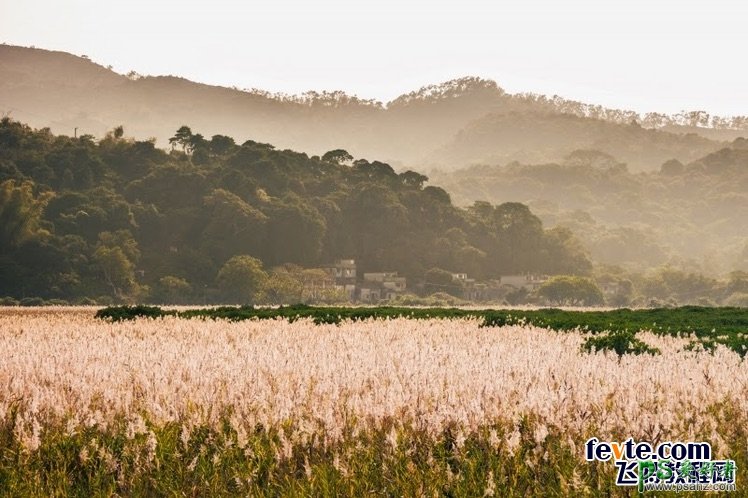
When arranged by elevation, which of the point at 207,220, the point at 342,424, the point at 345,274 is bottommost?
the point at 342,424

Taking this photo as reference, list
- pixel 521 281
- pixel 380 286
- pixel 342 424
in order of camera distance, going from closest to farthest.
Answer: pixel 342 424, pixel 380 286, pixel 521 281

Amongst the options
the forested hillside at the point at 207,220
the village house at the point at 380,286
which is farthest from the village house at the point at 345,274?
the forested hillside at the point at 207,220

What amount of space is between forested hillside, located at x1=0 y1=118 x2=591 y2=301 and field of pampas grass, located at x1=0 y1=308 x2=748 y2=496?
10007 cm

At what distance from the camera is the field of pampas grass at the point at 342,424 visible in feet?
28.0

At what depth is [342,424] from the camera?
951cm

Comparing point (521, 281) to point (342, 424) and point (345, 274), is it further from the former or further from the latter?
point (342, 424)

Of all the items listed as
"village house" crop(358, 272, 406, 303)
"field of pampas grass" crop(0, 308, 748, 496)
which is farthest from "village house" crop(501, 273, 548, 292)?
"field of pampas grass" crop(0, 308, 748, 496)

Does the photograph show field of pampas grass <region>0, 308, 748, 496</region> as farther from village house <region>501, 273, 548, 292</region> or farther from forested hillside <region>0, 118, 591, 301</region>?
village house <region>501, 273, 548, 292</region>

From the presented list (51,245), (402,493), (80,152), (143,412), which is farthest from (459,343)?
(80,152)

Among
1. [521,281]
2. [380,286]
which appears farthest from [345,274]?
[521,281]

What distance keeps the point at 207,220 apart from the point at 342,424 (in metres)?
122

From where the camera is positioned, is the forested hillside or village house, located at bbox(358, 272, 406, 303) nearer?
the forested hillside

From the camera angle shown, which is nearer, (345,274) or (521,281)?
(345,274)

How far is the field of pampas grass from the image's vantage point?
852 cm
